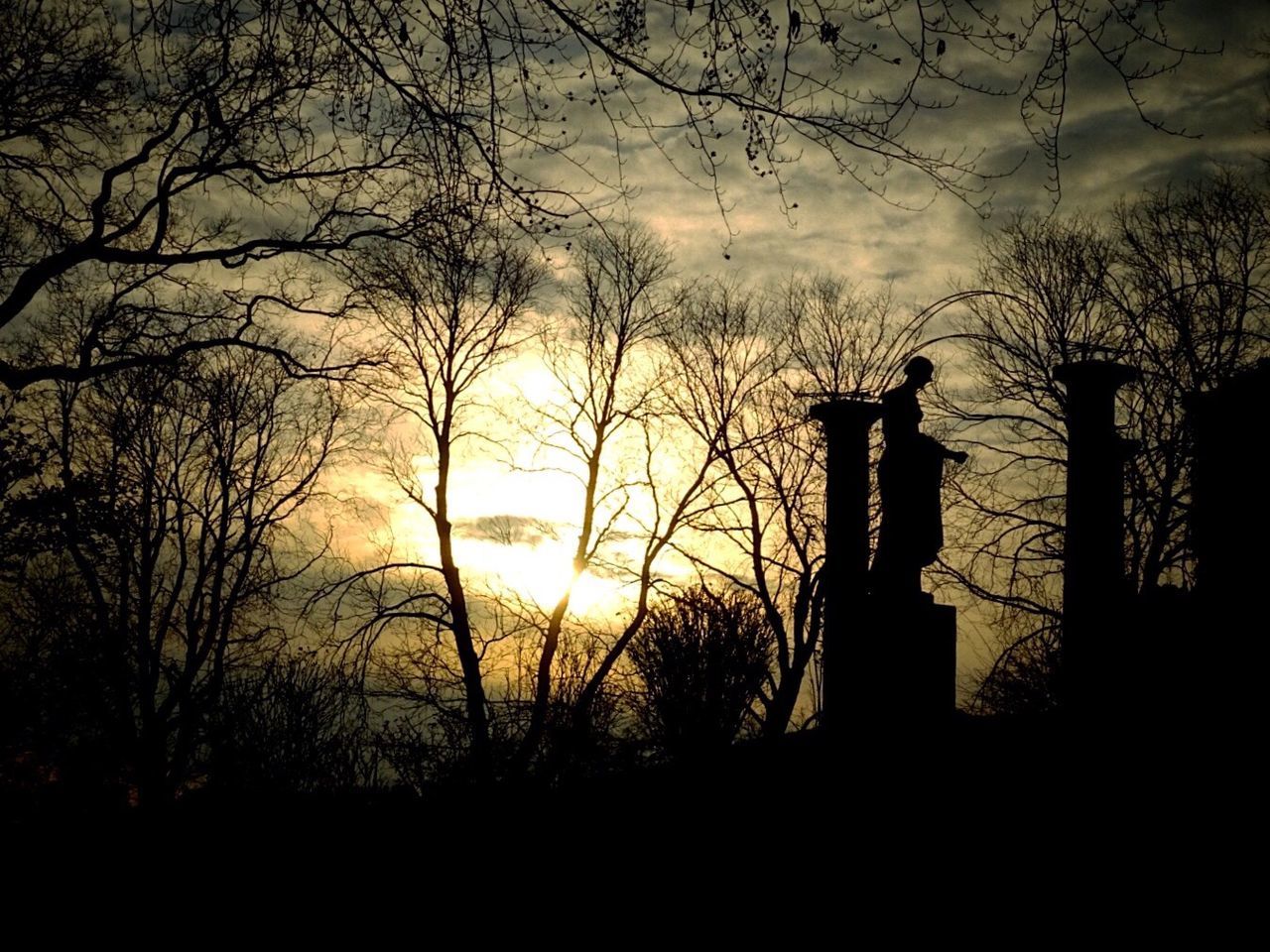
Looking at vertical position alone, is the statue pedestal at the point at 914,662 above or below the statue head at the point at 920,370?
below

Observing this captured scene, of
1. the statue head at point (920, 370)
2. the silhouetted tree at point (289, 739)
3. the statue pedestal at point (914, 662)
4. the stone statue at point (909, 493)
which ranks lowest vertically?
the silhouetted tree at point (289, 739)

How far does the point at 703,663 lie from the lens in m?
27.4

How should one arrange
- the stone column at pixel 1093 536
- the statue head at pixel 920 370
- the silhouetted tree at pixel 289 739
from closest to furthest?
the stone column at pixel 1093 536, the statue head at pixel 920 370, the silhouetted tree at pixel 289 739

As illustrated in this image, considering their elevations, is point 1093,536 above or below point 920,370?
below

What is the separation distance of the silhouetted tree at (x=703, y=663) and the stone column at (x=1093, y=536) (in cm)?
2049

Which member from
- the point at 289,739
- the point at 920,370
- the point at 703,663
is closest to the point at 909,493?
→ the point at 920,370

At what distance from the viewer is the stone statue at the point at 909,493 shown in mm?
7117

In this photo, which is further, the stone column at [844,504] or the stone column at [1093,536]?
the stone column at [844,504]

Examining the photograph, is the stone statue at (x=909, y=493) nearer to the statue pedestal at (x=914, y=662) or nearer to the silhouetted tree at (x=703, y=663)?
the statue pedestal at (x=914, y=662)

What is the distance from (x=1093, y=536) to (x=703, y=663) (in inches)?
857

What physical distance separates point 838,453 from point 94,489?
36.9ft

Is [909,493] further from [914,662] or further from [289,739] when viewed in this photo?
[289,739]

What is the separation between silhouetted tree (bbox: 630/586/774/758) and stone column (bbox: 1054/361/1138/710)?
20.5 metres

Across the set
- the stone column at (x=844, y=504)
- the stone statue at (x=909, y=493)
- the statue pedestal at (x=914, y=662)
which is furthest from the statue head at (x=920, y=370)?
the statue pedestal at (x=914, y=662)
